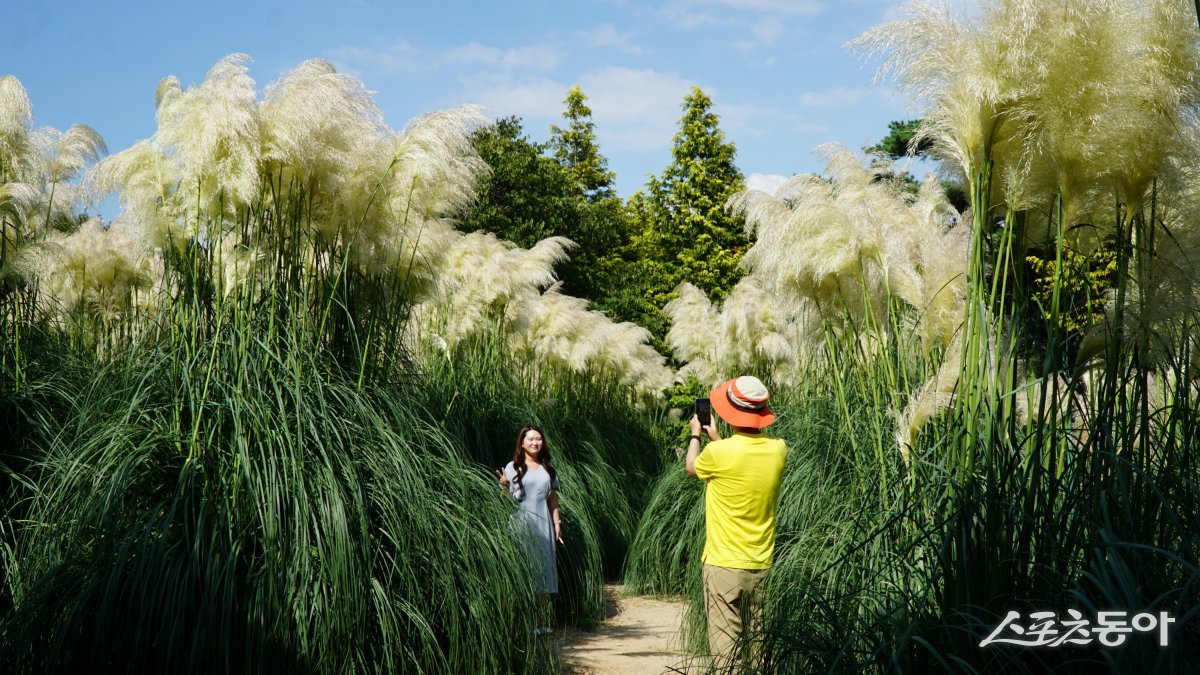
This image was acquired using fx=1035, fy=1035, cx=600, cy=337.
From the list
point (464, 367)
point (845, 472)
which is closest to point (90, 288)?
point (464, 367)

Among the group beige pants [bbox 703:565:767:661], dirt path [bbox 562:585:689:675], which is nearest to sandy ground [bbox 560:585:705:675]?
dirt path [bbox 562:585:689:675]

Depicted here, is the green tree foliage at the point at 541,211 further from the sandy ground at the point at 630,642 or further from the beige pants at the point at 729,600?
the beige pants at the point at 729,600

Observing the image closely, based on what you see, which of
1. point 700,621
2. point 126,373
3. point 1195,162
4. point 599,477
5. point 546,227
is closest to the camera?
point 1195,162

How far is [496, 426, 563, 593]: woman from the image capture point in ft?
20.9

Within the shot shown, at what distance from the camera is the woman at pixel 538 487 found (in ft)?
20.9

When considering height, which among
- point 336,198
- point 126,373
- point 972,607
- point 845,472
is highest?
point 336,198

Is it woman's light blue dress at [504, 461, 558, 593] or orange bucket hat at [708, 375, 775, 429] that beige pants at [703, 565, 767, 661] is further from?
woman's light blue dress at [504, 461, 558, 593]

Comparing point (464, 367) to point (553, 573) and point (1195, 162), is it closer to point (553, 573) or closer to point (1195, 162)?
point (553, 573)

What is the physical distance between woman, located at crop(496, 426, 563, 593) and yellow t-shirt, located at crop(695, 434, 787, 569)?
6.02 feet

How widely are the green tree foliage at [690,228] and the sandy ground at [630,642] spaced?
1801 cm

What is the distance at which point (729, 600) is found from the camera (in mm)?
4574

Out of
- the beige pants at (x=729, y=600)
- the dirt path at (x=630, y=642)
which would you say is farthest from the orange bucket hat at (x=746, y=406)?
the dirt path at (x=630, y=642)

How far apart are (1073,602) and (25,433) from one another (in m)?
4.31

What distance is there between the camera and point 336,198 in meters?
5.31
